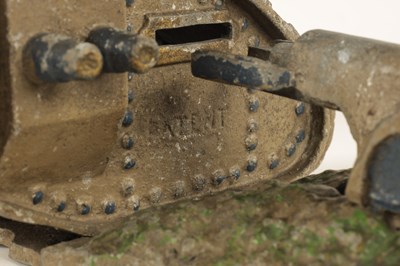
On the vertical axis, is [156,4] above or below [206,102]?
above

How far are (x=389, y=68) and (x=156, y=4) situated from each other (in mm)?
424

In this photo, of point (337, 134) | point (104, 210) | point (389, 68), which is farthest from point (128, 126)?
point (337, 134)

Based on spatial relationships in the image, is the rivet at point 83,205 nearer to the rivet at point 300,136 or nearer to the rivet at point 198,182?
the rivet at point 198,182

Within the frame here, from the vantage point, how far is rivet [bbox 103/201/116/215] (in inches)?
72.8

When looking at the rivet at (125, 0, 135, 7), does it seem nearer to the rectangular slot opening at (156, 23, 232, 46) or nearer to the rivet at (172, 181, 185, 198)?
the rectangular slot opening at (156, 23, 232, 46)

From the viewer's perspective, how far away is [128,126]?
1852mm

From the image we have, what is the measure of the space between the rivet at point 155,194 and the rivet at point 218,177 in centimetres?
11

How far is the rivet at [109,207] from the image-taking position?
185 centimetres

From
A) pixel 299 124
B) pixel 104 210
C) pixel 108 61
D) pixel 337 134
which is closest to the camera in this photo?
pixel 108 61

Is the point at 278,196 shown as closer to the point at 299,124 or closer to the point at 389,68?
the point at 389,68

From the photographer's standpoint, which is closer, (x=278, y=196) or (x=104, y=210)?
(x=278, y=196)

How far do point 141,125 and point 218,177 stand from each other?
190mm

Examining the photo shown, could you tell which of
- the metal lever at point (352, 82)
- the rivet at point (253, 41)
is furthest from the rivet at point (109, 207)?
the rivet at point (253, 41)

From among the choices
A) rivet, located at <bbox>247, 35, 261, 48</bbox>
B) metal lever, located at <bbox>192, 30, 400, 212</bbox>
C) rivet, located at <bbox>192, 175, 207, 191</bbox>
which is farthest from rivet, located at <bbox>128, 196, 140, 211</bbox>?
rivet, located at <bbox>247, 35, 261, 48</bbox>
